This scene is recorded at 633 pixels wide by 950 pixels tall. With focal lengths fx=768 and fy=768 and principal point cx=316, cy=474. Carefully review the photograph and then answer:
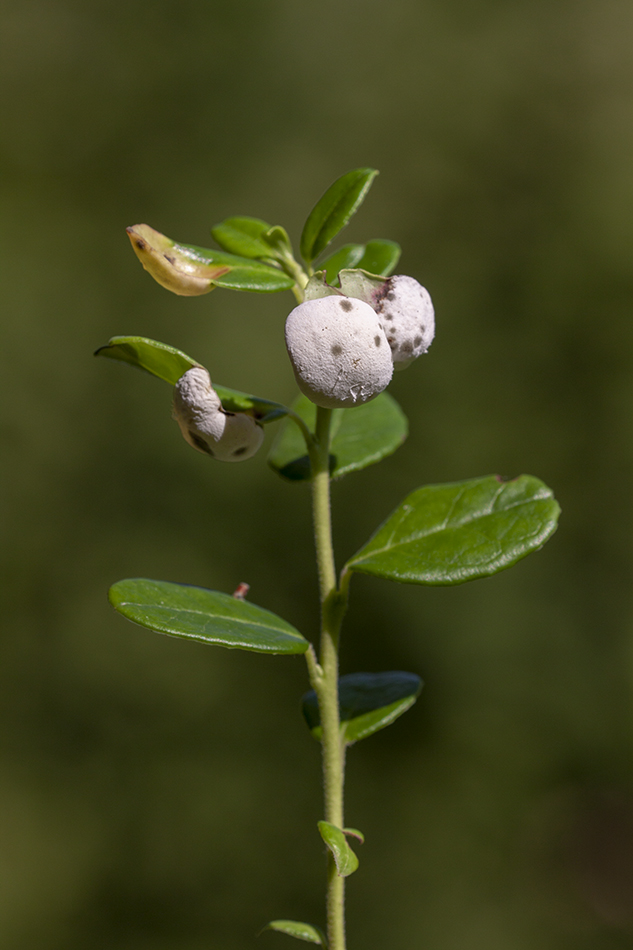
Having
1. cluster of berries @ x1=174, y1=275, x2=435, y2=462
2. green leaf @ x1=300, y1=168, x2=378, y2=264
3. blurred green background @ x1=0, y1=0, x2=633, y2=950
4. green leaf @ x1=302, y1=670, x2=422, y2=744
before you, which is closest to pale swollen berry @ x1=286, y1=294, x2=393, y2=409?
cluster of berries @ x1=174, y1=275, x2=435, y2=462

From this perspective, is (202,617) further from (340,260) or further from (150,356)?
(340,260)

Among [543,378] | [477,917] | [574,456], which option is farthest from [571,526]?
[477,917]

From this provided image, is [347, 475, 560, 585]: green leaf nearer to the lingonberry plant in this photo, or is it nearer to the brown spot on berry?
the lingonberry plant

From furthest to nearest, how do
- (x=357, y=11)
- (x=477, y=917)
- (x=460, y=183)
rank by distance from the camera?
(x=357, y=11), (x=460, y=183), (x=477, y=917)

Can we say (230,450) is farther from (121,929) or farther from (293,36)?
(293,36)

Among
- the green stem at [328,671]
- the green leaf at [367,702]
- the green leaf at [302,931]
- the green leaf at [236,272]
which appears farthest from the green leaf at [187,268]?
the green leaf at [302,931]

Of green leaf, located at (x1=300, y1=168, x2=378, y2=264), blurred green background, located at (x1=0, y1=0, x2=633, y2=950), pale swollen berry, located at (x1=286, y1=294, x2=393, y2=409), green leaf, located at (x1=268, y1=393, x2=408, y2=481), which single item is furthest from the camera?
blurred green background, located at (x1=0, y1=0, x2=633, y2=950)

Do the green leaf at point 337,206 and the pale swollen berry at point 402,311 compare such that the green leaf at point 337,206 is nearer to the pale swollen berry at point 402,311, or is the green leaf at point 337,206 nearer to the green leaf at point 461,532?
the pale swollen berry at point 402,311
